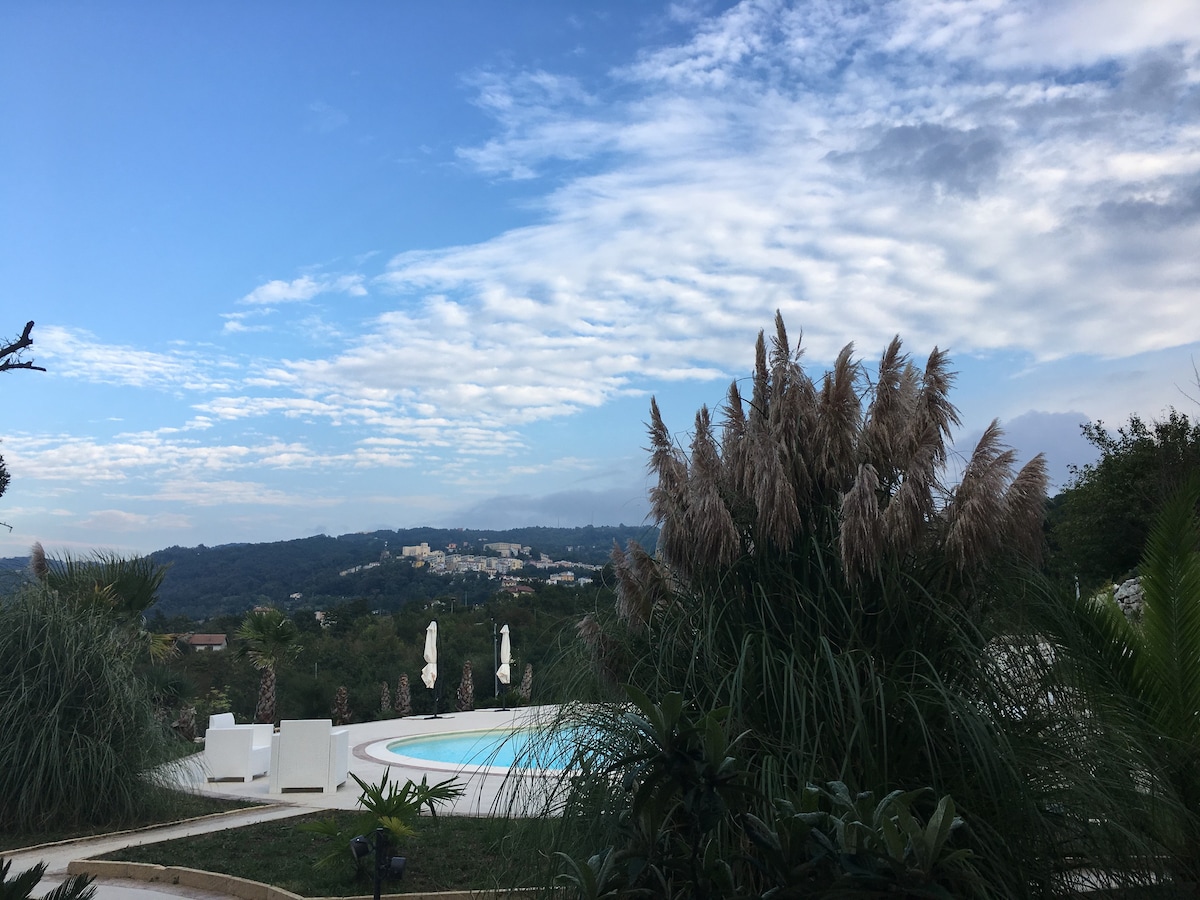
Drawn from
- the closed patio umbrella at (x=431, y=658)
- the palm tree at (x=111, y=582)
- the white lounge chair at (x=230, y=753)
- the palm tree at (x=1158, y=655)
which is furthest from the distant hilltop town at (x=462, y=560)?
the palm tree at (x=1158, y=655)

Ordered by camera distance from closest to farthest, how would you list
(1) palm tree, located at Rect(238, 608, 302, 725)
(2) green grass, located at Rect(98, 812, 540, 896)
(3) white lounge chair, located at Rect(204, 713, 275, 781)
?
(2) green grass, located at Rect(98, 812, 540, 896)
(3) white lounge chair, located at Rect(204, 713, 275, 781)
(1) palm tree, located at Rect(238, 608, 302, 725)

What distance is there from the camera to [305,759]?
11.3 m

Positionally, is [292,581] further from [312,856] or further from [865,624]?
[865,624]

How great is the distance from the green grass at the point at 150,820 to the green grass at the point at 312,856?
94 centimetres

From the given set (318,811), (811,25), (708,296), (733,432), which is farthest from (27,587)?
(811,25)

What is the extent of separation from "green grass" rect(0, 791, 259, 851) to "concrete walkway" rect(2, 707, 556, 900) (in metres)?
0.17

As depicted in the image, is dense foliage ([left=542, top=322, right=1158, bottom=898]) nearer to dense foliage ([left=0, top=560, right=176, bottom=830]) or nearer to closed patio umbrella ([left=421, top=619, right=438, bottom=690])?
dense foliage ([left=0, top=560, right=176, bottom=830])

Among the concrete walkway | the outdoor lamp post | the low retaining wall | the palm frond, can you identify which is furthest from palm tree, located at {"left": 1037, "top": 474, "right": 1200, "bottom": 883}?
the outdoor lamp post

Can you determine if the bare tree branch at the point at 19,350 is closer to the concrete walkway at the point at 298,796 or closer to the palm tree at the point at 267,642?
the concrete walkway at the point at 298,796

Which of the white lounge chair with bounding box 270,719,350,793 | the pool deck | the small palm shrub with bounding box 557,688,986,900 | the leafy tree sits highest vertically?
the leafy tree

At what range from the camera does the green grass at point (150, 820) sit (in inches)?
305

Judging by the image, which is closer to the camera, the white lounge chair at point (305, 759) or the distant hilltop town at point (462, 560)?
the white lounge chair at point (305, 759)

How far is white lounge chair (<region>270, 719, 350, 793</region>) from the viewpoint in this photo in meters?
11.2

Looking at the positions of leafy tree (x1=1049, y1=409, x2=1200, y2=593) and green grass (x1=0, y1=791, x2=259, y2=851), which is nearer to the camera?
green grass (x1=0, y1=791, x2=259, y2=851)
